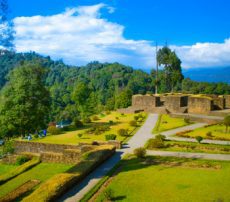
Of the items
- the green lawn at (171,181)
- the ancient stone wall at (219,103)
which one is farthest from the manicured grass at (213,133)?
the ancient stone wall at (219,103)

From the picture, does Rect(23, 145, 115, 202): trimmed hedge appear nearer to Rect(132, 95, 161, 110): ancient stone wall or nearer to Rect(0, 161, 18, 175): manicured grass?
Rect(0, 161, 18, 175): manicured grass

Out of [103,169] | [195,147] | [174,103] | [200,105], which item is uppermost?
[174,103]

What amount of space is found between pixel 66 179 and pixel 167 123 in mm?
21114

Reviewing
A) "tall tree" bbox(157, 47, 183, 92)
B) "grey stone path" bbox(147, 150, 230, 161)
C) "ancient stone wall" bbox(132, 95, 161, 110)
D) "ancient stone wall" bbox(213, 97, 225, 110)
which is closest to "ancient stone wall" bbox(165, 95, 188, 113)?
"ancient stone wall" bbox(132, 95, 161, 110)

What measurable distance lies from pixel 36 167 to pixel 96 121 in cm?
1727

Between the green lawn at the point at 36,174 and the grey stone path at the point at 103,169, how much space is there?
3270 mm

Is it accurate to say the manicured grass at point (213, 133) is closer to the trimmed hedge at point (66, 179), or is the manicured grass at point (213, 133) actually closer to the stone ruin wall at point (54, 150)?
the stone ruin wall at point (54, 150)

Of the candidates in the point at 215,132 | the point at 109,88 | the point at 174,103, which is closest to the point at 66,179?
the point at 215,132

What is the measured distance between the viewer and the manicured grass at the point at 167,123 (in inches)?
1200

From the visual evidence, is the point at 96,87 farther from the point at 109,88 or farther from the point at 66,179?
the point at 66,179

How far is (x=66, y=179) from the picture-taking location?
13.9 metres

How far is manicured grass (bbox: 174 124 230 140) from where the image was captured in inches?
1015

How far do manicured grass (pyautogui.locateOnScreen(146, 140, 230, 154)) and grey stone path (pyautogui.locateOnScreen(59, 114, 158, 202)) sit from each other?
7.13 ft

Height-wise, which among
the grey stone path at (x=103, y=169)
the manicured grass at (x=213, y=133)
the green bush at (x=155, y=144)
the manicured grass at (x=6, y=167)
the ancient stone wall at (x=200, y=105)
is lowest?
the manicured grass at (x=6, y=167)
